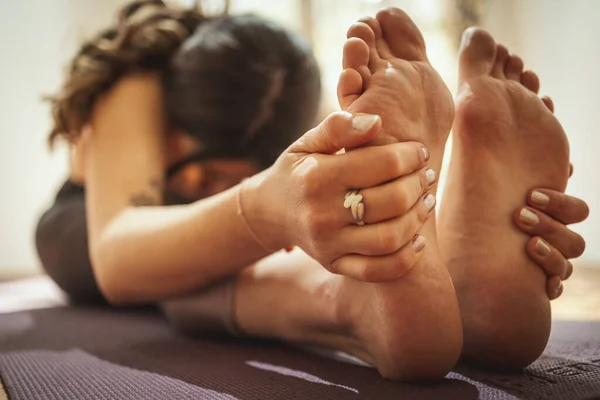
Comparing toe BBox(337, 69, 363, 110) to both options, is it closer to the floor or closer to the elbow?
the elbow

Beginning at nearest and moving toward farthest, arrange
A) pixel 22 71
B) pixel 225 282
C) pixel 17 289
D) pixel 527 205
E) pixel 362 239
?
pixel 362 239 < pixel 527 205 < pixel 225 282 < pixel 17 289 < pixel 22 71

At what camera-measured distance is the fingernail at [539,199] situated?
563 millimetres

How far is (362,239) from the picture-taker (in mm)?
448

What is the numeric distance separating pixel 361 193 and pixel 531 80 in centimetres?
33

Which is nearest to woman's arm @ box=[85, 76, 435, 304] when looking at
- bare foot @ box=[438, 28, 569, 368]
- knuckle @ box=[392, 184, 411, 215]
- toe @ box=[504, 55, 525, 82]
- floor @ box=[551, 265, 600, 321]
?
knuckle @ box=[392, 184, 411, 215]

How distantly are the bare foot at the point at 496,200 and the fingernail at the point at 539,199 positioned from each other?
0.03 ft

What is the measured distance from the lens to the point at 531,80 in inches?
25.0

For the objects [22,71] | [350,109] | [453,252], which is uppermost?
[22,71]

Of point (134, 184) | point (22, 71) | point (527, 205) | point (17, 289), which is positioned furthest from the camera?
point (22, 71)

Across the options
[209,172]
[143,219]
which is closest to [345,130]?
[143,219]

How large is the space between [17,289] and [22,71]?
4.00 feet

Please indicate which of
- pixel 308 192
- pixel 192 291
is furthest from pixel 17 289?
pixel 308 192

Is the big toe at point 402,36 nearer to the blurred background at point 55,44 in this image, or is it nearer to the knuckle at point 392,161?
the knuckle at point 392,161

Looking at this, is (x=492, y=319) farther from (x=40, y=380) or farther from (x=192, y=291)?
(x=40, y=380)
